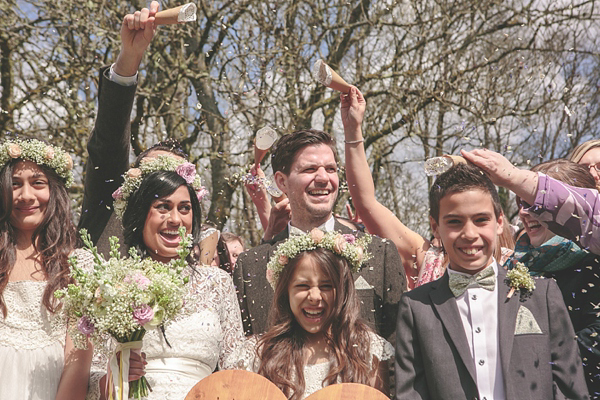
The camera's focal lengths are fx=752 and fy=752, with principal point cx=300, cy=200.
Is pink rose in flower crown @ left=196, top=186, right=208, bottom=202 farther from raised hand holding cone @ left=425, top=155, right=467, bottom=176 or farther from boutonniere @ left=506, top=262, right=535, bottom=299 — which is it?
boutonniere @ left=506, top=262, right=535, bottom=299

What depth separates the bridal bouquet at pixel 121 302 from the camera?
11.4ft

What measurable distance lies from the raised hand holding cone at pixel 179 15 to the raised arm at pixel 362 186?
4.26 feet

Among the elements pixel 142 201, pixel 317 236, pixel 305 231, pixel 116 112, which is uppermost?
pixel 116 112

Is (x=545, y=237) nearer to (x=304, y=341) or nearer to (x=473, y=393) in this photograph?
(x=473, y=393)

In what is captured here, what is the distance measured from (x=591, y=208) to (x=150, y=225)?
2.34m

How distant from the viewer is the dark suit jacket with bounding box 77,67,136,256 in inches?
171

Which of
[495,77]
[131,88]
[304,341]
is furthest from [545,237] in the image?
[495,77]

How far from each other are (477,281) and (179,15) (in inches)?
78.8

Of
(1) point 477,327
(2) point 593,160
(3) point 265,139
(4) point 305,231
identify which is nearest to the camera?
(1) point 477,327

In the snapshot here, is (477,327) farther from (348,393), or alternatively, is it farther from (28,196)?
(28,196)

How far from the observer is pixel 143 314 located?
11.4 ft

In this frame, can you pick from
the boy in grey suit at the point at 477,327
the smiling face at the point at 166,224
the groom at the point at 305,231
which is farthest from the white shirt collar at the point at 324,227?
the boy in grey suit at the point at 477,327

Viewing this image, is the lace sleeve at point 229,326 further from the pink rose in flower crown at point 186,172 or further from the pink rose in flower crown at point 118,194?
the pink rose in flower crown at point 118,194

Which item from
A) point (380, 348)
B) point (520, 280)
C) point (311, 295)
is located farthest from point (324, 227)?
point (520, 280)
